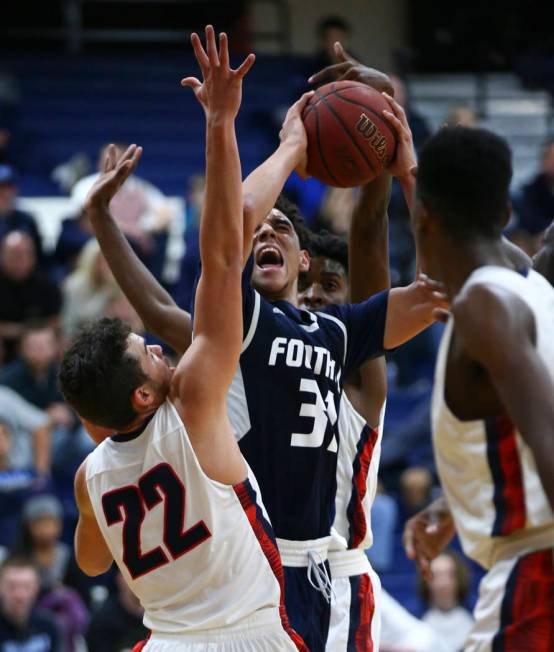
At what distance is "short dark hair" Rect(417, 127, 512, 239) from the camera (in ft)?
10.2

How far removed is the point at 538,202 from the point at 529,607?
9.32m

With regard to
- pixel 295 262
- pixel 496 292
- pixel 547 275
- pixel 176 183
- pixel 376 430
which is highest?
pixel 496 292

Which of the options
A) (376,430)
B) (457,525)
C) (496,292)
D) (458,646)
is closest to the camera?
(496,292)

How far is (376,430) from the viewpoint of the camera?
4773mm

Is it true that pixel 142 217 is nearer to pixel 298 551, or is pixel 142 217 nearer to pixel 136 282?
pixel 136 282

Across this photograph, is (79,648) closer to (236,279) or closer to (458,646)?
(458,646)

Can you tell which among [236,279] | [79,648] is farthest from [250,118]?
[236,279]

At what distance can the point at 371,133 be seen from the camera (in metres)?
4.32

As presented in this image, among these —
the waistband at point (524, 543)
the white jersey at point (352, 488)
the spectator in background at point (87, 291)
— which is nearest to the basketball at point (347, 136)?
the white jersey at point (352, 488)

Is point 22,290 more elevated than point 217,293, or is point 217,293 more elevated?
point 217,293

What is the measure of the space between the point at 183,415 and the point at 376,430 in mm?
1213

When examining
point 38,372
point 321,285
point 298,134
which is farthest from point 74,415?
point 298,134

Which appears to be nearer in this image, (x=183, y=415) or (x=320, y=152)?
(x=183, y=415)

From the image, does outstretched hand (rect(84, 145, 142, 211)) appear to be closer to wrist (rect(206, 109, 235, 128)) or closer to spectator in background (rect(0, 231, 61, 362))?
wrist (rect(206, 109, 235, 128))
